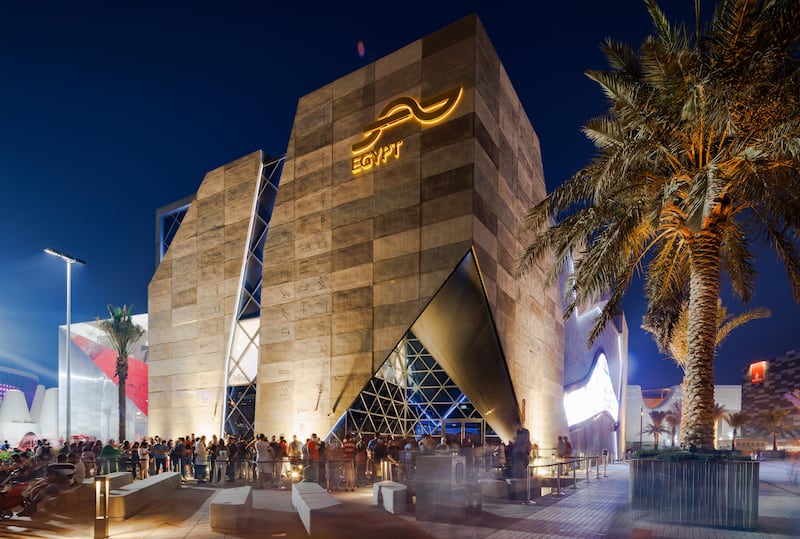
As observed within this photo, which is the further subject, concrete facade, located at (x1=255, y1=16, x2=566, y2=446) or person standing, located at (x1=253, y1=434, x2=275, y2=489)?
concrete facade, located at (x1=255, y1=16, x2=566, y2=446)

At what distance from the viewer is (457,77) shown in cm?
2052

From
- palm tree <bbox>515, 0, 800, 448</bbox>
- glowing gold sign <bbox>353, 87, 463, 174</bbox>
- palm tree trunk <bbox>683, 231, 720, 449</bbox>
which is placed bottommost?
palm tree trunk <bbox>683, 231, 720, 449</bbox>

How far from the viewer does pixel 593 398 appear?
36.6 meters

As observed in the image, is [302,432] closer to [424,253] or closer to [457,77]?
[424,253]

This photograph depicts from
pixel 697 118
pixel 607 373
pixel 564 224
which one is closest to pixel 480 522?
pixel 564 224

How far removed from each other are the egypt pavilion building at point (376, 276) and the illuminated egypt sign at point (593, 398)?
2.98 m

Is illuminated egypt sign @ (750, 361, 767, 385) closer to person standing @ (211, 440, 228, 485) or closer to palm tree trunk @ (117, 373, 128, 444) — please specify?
palm tree trunk @ (117, 373, 128, 444)

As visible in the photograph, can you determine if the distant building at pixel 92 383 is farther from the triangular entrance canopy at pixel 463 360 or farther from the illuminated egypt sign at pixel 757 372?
the illuminated egypt sign at pixel 757 372

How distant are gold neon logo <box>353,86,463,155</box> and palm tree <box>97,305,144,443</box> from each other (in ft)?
81.5

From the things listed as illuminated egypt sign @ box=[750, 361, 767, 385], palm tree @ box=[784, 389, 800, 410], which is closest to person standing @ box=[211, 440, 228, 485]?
palm tree @ box=[784, 389, 800, 410]

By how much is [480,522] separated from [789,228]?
9.17 metres

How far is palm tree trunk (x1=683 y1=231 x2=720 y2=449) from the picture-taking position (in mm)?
Result: 11164

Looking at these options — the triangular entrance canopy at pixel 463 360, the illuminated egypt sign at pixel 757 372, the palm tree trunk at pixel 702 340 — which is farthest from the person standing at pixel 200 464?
the illuminated egypt sign at pixel 757 372

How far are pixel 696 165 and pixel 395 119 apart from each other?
12.7 meters
